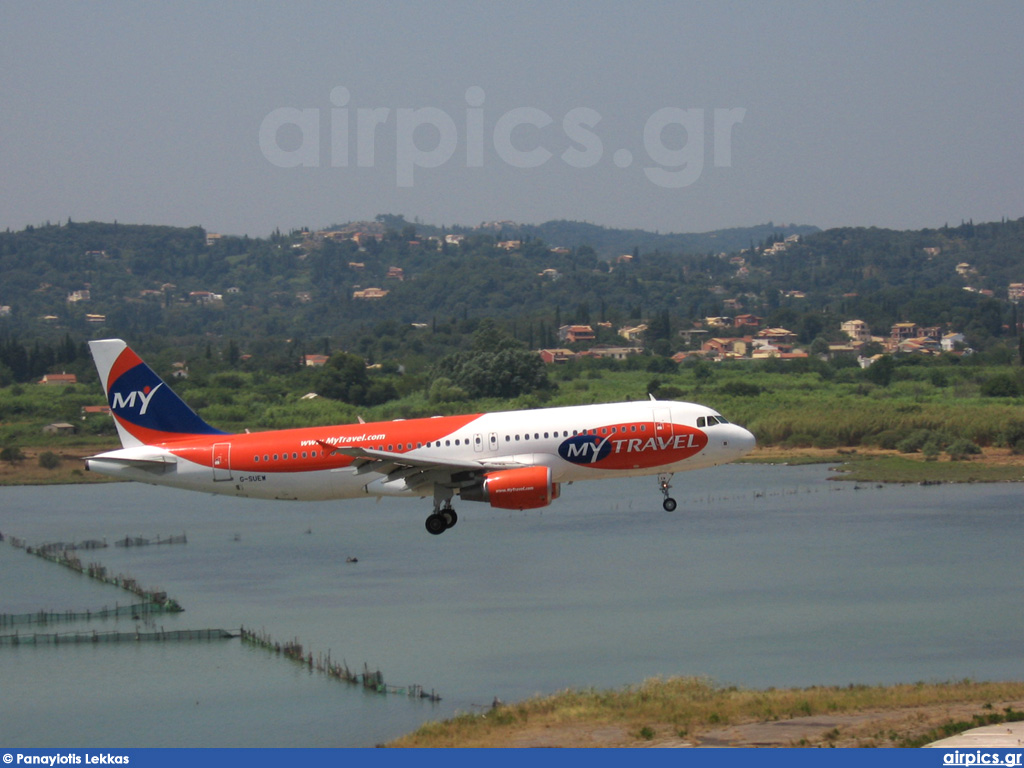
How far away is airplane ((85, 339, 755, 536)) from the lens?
181ft

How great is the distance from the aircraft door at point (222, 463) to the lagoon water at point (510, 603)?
25017 millimetres

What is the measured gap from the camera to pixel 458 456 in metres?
55.9

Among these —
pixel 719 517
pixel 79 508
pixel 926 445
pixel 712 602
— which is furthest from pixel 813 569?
pixel 79 508

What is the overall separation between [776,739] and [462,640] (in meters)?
39.1

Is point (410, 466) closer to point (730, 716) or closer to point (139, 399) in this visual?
point (139, 399)

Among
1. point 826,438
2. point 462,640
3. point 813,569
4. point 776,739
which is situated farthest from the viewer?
point 826,438

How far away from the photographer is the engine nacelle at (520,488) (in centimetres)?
5406

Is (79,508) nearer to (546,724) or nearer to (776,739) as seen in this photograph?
(546,724)

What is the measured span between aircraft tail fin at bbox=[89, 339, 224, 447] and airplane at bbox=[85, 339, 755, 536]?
1359 millimetres

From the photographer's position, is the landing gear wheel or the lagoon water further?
the lagoon water

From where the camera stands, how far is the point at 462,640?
9394 centimetres

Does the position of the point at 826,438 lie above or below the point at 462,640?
above

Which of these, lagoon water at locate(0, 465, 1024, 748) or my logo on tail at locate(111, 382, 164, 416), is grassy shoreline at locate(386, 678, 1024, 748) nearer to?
lagoon water at locate(0, 465, 1024, 748)

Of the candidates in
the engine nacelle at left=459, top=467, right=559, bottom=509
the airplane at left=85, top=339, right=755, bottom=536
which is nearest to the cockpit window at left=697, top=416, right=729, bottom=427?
the airplane at left=85, top=339, right=755, bottom=536
